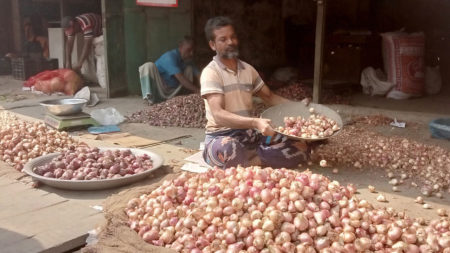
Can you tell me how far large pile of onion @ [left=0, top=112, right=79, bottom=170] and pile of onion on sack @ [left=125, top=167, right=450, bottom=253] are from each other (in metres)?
1.61

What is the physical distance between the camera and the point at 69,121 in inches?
207

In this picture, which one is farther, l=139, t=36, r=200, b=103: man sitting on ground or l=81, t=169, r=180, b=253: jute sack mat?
l=139, t=36, r=200, b=103: man sitting on ground

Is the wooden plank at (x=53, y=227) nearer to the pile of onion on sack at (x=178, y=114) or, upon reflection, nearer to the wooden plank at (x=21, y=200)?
the wooden plank at (x=21, y=200)

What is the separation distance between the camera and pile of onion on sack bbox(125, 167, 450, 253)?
230 cm

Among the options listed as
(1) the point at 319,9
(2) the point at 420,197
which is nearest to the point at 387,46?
(1) the point at 319,9

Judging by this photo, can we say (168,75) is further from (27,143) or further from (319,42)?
(27,143)

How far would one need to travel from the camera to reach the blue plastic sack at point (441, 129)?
195 inches

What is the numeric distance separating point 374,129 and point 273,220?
352cm

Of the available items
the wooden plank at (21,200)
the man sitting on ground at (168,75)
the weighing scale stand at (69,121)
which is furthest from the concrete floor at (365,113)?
the wooden plank at (21,200)

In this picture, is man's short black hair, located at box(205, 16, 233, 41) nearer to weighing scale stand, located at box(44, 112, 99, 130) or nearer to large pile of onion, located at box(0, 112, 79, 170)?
large pile of onion, located at box(0, 112, 79, 170)

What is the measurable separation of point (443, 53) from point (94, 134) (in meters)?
6.70

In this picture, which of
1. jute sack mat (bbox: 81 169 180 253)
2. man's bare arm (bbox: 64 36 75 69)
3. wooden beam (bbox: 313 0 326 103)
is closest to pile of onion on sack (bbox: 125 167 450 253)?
jute sack mat (bbox: 81 169 180 253)

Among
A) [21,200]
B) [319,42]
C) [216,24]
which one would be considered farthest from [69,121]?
[319,42]

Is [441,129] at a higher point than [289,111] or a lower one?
lower
